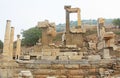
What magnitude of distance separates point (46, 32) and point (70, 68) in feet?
32.7

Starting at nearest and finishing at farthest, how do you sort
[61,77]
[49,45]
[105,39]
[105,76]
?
[105,76] < [61,77] < [105,39] < [49,45]

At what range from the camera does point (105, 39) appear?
1733 centimetres

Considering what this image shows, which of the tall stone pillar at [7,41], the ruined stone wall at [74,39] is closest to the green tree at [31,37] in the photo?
the ruined stone wall at [74,39]

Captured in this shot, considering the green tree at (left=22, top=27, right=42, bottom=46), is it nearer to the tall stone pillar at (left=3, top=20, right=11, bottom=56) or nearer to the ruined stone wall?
the ruined stone wall

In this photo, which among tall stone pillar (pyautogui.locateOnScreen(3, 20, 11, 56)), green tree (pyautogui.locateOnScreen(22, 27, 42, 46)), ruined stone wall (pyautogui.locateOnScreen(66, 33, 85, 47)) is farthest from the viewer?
green tree (pyautogui.locateOnScreen(22, 27, 42, 46))

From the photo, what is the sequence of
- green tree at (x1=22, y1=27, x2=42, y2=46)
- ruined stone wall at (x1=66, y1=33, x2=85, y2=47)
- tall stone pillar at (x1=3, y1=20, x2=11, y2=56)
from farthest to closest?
green tree at (x1=22, y1=27, x2=42, y2=46), ruined stone wall at (x1=66, y1=33, x2=85, y2=47), tall stone pillar at (x1=3, y1=20, x2=11, y2=56)

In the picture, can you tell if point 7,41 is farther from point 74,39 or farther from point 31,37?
point 31,37

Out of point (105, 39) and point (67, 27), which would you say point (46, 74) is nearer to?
point (105, 39)

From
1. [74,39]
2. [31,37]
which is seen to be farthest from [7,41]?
[31,37]

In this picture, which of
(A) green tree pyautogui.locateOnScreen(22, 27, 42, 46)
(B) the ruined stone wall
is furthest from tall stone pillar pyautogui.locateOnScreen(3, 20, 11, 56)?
(A) green tree pyautogui.locateOnScreen(22, 27, 42, 46)

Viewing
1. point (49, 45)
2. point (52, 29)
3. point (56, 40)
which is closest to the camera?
point (49, 45)

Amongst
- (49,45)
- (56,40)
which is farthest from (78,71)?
(56,40)

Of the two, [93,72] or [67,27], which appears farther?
[67,27]

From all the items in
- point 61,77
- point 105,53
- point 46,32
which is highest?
point 46,32
